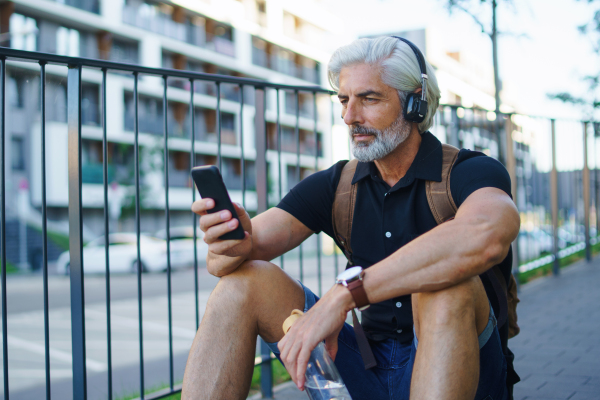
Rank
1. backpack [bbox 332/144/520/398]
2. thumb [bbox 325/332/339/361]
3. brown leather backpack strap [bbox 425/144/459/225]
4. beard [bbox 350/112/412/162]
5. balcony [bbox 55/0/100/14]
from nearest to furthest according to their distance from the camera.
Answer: thumb [bbox 325/332/339/361]
backpack [bbox 332/144/520/398]
brown leather backpack strap [bbox 425/144/459/225]
beard [bbox 350/112/412/162]
balcony [bbox 55/0/100/14]

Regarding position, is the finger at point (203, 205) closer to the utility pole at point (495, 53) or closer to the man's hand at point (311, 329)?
the man's hand at point (311, 329)

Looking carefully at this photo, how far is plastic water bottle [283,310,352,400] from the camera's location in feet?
5.56

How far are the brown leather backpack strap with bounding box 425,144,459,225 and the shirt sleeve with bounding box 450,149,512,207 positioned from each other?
2 centimetres

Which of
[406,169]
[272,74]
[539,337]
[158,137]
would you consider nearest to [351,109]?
[406,169]

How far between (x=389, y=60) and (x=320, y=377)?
1.15 metres

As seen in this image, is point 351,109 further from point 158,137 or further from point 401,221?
point 158,137

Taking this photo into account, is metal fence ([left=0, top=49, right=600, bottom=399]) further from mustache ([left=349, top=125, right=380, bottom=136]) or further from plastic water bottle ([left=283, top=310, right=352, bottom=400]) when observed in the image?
plastic water bottle ([left=283, top=310, right=352, bottom=400])

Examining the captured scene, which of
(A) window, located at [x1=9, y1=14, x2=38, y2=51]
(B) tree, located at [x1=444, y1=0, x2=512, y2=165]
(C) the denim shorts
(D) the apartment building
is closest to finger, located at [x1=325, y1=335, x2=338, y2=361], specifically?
(C) the denim shorts

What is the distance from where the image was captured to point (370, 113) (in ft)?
7.05

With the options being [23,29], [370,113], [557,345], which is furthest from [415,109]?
[23,29]

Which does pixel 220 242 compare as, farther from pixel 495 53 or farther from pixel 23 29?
pixel 23 29

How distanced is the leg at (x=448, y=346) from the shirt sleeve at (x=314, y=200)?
29.1 inches

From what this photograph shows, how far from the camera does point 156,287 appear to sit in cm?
1595

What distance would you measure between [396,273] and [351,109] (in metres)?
0.77
